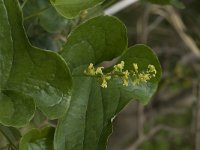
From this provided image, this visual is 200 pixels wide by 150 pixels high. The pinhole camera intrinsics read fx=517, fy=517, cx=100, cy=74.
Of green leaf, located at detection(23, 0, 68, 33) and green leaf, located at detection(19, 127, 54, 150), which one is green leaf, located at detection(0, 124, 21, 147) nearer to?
green leaf, located at detection(19, 127, 54, 150)

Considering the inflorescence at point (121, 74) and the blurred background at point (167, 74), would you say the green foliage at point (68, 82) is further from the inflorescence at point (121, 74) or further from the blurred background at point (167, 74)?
the blurred background at point (167, 74)

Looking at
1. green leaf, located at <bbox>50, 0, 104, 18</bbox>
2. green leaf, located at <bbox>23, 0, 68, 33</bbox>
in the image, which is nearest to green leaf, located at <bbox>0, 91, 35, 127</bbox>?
green leaf, located at <bbox>50, 0, 104, 18</bbox>

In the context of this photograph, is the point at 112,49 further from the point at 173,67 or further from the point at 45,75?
the point at 173,67

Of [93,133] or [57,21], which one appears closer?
[93,133]

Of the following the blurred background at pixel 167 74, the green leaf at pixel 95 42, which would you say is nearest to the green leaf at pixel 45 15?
the green leaf at pixel 95 42

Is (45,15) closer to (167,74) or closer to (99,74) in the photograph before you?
(99,74)

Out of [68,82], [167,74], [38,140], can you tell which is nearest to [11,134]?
[38,140]

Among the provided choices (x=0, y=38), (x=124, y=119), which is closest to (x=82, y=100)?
(x=0, y=38)
